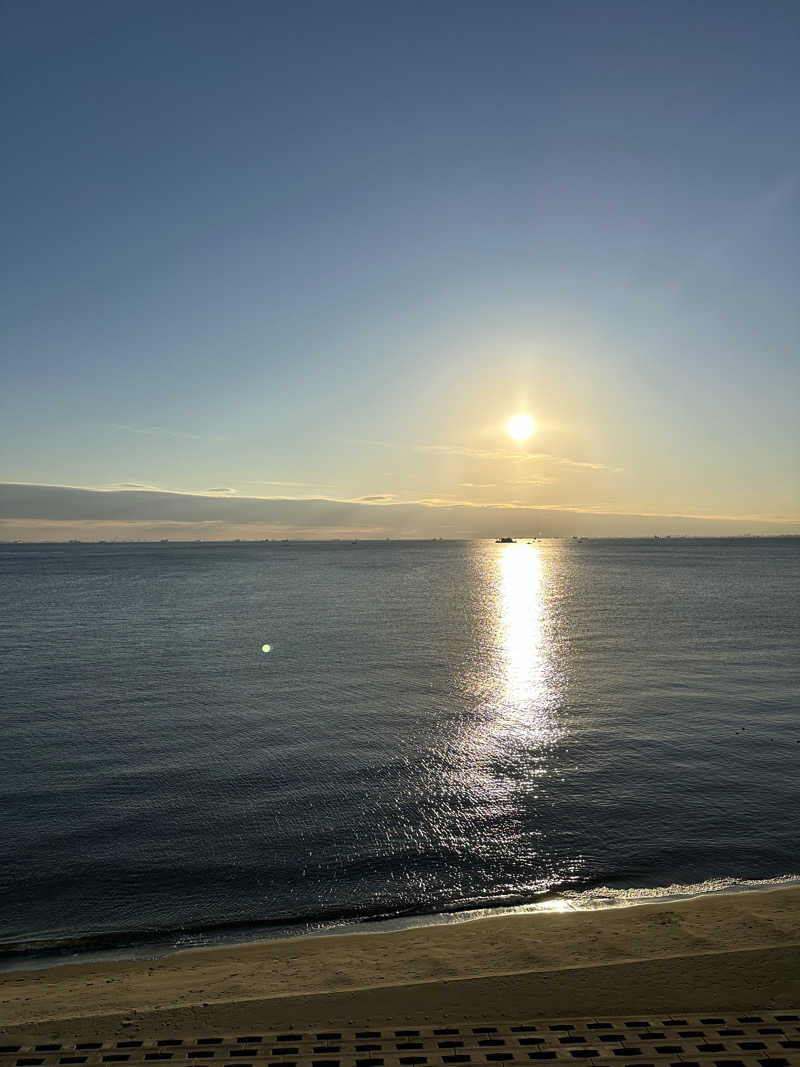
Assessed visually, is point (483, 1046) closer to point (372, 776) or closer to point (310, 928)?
point (310, 928)

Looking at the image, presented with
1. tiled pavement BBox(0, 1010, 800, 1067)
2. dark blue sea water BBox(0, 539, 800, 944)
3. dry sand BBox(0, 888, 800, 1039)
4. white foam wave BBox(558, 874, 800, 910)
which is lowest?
dark blue sea water BBox(0, 539, 800, 944)

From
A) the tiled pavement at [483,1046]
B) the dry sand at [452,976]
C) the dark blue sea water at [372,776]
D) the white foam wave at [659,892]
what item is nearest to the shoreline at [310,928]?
the white foam wave at [659,892]

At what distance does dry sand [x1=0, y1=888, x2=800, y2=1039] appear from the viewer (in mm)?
9930

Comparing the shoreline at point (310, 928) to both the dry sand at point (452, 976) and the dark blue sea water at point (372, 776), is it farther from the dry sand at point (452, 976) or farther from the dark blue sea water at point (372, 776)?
the dry sand at point (452, 976)

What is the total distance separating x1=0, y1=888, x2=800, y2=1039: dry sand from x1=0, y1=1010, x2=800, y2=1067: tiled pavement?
39 cm

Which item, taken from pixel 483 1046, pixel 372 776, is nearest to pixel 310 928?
pixel 483 1046

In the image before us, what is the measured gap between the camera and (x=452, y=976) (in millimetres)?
11719

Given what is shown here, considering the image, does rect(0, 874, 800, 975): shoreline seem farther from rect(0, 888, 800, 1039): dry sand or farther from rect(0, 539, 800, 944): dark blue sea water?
rect(0, 888, 800, 1039): dry sand

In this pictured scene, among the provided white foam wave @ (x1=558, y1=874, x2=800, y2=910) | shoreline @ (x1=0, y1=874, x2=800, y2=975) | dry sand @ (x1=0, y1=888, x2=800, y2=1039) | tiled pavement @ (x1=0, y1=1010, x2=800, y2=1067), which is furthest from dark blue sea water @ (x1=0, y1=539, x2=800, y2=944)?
tiled pavement @ (x1=0, y1=1010, x2=800, y2=1067)

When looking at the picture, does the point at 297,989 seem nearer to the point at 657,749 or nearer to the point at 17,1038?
the point at 17,1038

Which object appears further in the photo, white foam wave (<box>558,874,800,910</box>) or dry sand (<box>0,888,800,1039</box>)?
white foam wave (<box>558,874,800,910</box>)

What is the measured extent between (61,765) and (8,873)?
9.40m

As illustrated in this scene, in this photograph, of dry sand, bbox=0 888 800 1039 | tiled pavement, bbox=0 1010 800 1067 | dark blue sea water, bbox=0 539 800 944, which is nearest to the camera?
tiled pavement, bbox=0 1010 800 1067

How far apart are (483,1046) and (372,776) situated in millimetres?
16457
